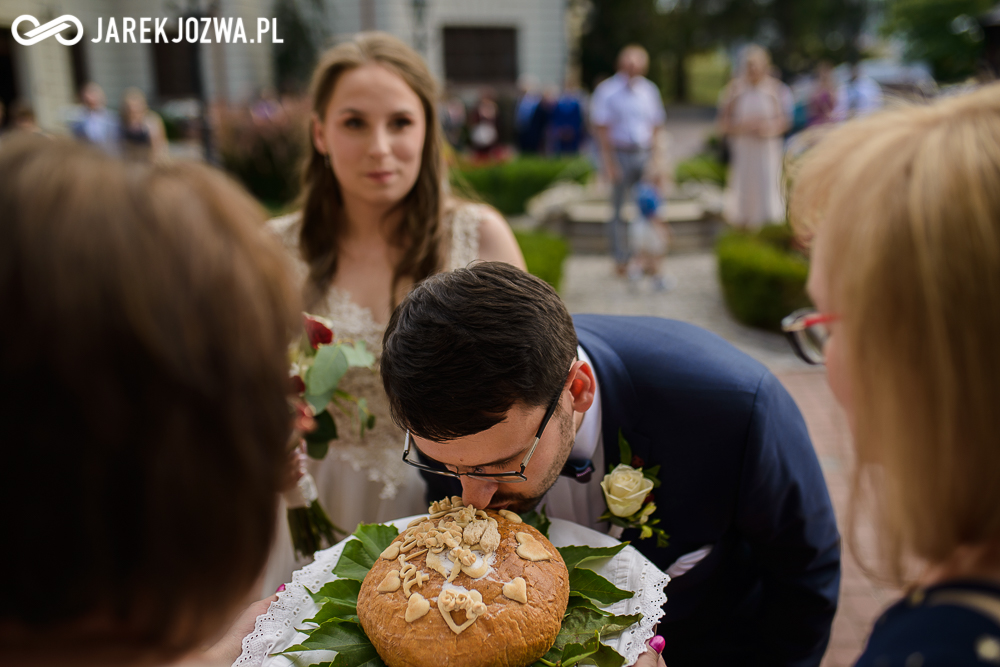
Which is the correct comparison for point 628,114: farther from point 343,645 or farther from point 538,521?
point 343,645

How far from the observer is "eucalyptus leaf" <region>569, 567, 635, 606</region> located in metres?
1.64

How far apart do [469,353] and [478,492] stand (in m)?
0.34

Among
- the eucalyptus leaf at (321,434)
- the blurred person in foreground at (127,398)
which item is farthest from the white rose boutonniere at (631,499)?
the blurred person in foreground at (127,398)

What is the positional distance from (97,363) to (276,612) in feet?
3.80

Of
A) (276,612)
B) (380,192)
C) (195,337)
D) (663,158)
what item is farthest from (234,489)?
(663,158)

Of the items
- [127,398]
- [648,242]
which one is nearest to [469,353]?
[127,398]

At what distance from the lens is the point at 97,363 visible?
705mm

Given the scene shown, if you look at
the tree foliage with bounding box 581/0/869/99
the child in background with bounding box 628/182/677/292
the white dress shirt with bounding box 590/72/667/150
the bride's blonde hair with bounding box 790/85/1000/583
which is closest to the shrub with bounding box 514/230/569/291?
the child in background with bounding box 628/182/677/292

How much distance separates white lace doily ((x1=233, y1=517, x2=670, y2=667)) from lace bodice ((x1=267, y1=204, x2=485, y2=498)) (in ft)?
3.87

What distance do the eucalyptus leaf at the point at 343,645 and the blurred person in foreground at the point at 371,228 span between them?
1351mm

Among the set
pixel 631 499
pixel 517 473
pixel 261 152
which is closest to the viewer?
pixel 517 473

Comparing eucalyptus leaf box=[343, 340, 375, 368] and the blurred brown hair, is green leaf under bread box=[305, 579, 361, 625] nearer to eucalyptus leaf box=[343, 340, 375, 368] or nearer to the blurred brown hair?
eucalyptus leaf box=[343, 340, 375, 368]

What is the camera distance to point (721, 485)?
206 centimetres

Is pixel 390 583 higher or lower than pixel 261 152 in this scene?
lower
